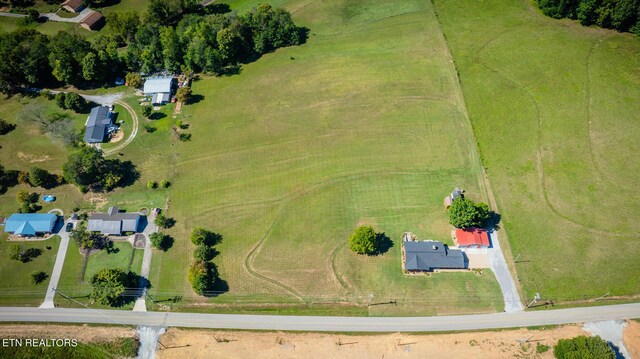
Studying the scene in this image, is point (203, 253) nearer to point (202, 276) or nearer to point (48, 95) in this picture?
point (202, 276)

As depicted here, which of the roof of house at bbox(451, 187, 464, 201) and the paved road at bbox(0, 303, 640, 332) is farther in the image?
the roof of house at bbox(451, 187, 464, 201)

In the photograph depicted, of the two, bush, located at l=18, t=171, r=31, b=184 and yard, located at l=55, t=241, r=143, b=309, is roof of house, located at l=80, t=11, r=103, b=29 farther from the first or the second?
yard, located at l=55, t=241, r=143, b=309

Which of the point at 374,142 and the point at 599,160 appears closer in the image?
the point at 599,160

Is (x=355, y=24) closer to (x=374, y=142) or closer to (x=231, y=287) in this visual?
(x=374, y=142)

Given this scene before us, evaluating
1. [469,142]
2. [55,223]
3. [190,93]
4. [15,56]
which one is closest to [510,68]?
[469,142]

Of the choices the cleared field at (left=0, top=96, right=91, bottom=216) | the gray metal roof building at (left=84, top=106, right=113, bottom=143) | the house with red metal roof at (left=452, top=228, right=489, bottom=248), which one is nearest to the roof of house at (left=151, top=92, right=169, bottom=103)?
the gray metal roof building at (left=84, top=106, right=113, bottom=143)

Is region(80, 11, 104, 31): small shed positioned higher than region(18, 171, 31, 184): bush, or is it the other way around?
region(80, 11, 104, 31): small shed

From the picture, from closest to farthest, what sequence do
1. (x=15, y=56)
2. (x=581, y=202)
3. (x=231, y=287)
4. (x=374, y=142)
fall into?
(x=231, y=287)
(x=581, y=202)
(x=374, y=142)
(x=15, y=56)

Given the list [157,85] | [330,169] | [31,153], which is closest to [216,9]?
[157,85]
